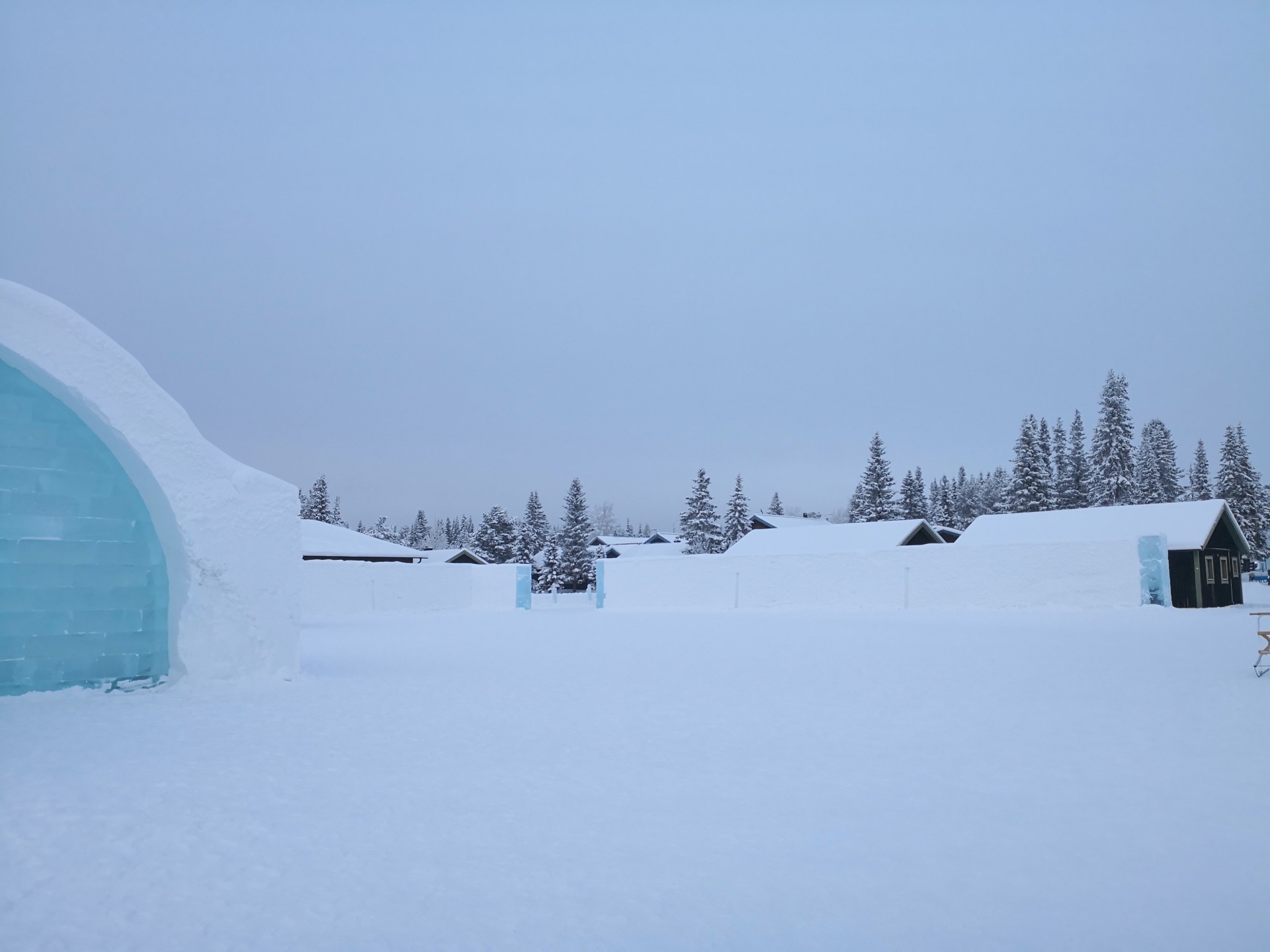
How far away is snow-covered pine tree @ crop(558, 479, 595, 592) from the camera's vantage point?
5597 centimetres

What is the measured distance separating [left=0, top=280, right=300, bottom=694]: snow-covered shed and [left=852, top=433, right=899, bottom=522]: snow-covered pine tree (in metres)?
44.8

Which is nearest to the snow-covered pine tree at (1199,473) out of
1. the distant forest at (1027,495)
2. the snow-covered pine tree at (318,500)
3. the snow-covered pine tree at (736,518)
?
the distant forest at (1027,495)

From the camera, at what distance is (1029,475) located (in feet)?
160

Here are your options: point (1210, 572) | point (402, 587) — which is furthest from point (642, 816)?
point (1210, 572)

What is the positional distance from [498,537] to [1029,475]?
35.7 meters

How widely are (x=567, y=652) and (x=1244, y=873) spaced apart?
38.5 ft

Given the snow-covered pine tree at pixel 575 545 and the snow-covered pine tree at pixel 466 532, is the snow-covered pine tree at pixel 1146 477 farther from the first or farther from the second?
the snow-covered pine tree at pixel 466 532

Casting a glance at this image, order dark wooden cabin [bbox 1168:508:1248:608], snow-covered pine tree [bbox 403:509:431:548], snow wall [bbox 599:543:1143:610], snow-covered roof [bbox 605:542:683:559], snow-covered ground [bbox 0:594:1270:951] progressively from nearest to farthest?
snow-covered ground [bbox 0:594:1270:951] < snow wall [bbox 599:543:1143:610] < dark wooden cabin [bbox 1168:508:1248:608] < snow-covered roof [bbox 605:542:683:559] < snow-covered pine tree [bbox 403:509:431:548]

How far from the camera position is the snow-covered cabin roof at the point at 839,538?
32688 millimetres

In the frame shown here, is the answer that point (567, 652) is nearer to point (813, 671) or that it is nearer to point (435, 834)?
point (813, 671)

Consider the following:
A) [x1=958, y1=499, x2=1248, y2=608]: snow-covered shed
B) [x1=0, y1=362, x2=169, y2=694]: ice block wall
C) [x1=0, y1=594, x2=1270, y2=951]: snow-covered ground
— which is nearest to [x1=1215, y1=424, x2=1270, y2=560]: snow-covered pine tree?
[x1=958, y1=499, x2=1248, y2=608]: snow-covered shed

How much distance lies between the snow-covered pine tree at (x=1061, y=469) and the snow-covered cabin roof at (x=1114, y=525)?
26.1 m

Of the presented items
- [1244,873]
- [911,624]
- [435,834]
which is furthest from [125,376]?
[911,624]

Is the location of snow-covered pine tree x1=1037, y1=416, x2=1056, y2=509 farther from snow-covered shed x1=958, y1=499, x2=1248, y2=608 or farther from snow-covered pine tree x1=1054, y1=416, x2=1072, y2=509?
snow-covered shed x1=958, y1=499, x2=1248, y2=608
